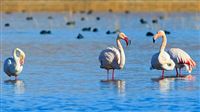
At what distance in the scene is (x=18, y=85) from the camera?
17.3 meters

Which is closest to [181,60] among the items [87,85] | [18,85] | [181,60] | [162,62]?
[181,60]

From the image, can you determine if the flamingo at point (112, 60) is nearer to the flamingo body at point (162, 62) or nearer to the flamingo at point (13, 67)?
the flamingo body at point (162, 62)

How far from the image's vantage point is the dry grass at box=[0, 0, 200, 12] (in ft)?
214

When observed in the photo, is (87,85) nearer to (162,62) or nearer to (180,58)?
(162,62)

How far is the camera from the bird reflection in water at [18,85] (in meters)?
16.3

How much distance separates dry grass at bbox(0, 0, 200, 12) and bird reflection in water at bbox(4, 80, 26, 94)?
44226mm

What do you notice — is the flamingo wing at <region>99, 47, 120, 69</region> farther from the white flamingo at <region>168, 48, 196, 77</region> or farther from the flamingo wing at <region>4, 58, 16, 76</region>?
the flamingo wing at <region>4, 58, 16, 76</region>

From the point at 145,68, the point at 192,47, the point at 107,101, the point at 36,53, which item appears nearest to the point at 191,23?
the point at 192,47

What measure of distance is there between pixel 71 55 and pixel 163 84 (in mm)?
7455

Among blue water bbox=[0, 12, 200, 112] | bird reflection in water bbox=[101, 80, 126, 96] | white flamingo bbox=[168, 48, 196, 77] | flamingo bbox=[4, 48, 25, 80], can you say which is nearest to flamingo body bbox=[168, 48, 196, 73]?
white flamingo bbox=[168, 48, 196, 77]

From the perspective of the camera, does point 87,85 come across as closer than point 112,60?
Yes

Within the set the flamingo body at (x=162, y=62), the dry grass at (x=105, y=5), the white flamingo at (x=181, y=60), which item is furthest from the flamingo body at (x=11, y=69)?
the dry grass at (x=105, y=5)

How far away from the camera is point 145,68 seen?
20438 millimetres

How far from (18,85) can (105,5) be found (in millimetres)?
53410
